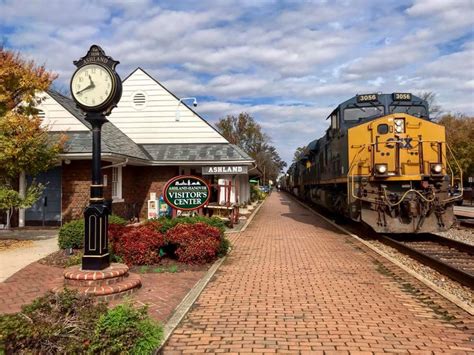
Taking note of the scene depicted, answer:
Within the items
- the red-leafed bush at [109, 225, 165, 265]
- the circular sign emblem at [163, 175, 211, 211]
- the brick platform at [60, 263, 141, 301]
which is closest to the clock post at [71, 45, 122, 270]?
the brick platform at [60, 263, 141, 301]

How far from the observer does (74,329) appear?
3.96 m

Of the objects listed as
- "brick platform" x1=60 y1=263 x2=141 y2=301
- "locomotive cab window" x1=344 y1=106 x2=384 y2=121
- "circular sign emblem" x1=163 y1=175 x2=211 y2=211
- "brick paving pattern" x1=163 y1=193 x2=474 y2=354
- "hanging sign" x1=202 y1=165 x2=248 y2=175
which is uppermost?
"locomotive cab window" x1=344 y1=106 x2=384 y2=121

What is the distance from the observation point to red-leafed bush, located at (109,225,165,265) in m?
8.74

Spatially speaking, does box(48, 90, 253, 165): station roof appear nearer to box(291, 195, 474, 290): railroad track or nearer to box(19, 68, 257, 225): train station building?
box(19, 68, 257, 225): train station building

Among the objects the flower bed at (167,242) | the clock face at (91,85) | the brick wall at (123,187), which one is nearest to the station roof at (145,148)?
the brick wall at (123,187)

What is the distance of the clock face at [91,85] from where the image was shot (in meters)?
7.12

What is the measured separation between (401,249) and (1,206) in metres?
9.97

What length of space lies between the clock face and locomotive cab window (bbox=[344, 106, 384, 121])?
9.27 meters

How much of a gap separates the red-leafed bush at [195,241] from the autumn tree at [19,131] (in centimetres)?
451

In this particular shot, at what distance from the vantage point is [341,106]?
48.2 feet

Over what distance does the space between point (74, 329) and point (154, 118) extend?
16.9 meters

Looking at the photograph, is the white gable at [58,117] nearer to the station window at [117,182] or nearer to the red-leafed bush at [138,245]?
the station window at [117,182]

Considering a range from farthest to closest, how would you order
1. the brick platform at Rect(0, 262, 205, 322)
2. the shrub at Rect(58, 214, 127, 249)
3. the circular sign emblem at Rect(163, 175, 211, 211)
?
the circular sign emblem at Rect(163, 175, 211, 211) < the shrub at Rect(58, 214, 127, 249) < the brick platform at Rect(0, 262, 205, 322)

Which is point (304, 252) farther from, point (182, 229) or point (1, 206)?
point (1, 206)
